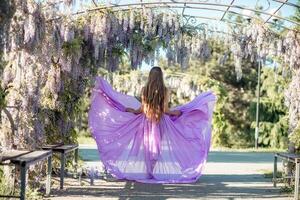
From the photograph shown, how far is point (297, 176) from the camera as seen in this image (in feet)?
23.8

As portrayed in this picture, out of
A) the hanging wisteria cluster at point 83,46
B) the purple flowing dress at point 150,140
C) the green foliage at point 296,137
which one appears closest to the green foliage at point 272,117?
the hanging wisteria cluster at point 83,46

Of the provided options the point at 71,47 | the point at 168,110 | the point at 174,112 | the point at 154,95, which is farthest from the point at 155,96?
the point at 71,47

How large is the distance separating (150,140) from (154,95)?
27.1 inches

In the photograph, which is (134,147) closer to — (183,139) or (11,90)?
(183,139)

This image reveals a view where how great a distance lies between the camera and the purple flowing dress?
8.80m

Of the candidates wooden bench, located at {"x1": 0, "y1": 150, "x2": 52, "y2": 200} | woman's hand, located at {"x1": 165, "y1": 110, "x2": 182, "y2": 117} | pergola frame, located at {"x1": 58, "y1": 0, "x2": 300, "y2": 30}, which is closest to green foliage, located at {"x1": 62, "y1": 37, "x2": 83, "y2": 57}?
pergola frame, located at {"x1": 58, "y1": 0, "x2": 300, "y2": 30}

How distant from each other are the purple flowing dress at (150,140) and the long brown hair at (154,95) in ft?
0.41

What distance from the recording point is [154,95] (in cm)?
888

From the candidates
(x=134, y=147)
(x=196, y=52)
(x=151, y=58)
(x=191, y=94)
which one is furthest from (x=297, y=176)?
(x=191, y=94)

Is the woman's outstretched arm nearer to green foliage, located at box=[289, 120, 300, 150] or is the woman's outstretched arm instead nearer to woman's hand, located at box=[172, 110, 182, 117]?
woman's hand, located at box=[172, 110, 182, 117]

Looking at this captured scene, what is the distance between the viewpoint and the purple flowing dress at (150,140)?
8.80 m

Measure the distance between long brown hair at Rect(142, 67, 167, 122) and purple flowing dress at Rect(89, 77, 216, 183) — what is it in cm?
12

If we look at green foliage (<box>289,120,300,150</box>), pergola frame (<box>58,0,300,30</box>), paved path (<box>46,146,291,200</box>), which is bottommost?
paved path (<box>46,146,291,200</box>)

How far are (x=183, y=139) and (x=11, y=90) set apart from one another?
2880 millimetres
